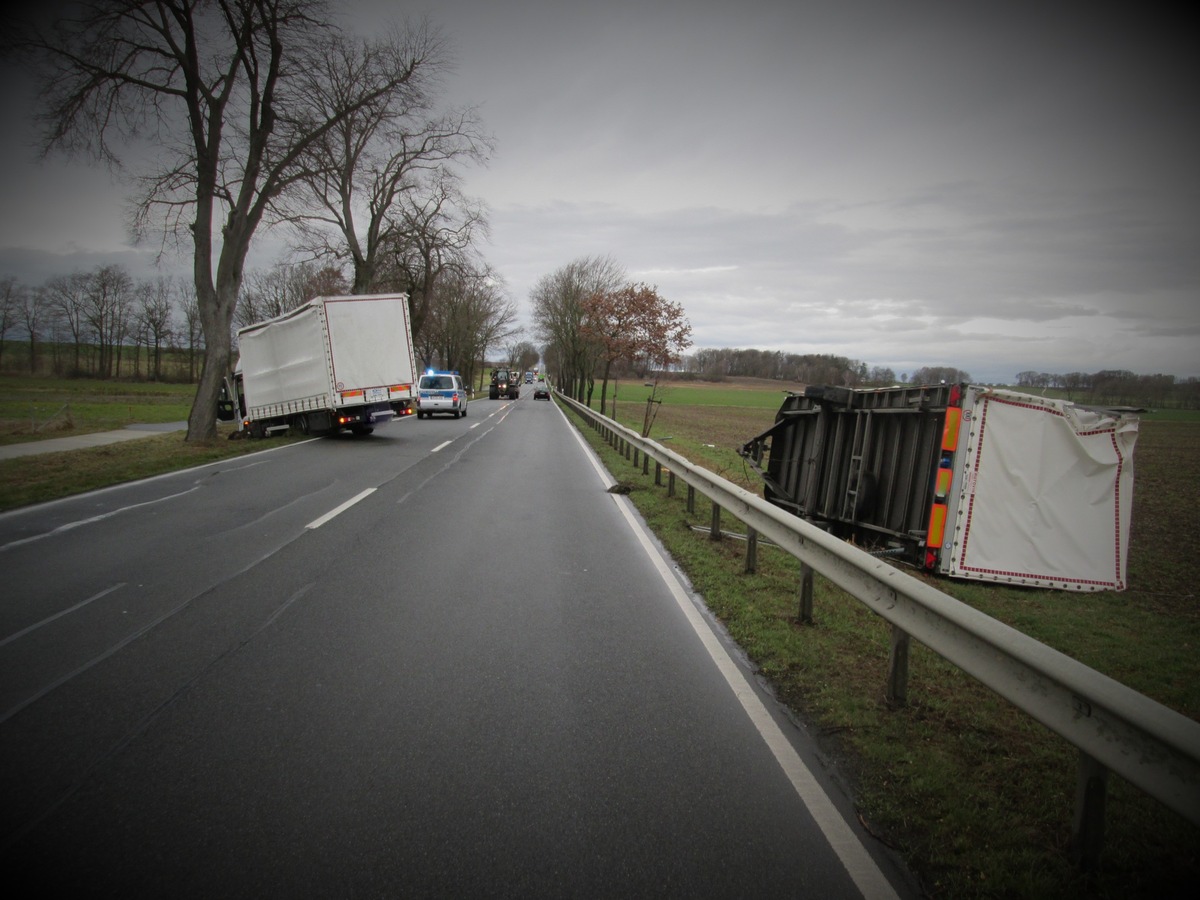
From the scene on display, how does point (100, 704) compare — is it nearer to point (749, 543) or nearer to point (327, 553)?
point (327, 553)

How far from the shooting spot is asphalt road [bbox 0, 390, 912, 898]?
7.41 ft

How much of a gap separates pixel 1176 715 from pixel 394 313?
17.6 meters

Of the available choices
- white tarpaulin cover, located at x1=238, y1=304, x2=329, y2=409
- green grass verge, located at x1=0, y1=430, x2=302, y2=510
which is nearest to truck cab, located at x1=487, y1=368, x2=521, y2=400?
white tarpaulin cover, located at x1=238, y1=304, x2=329, y2=409

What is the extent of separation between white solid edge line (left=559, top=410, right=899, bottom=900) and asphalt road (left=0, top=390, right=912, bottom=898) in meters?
0.01

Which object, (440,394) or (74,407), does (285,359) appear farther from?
(74,407)

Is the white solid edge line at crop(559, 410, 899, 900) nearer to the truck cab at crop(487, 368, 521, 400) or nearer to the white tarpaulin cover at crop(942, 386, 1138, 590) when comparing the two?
the white tarpaulin cover at crop(942, 386, 1138, 590)

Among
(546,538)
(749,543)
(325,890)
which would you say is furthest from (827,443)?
(325,890)

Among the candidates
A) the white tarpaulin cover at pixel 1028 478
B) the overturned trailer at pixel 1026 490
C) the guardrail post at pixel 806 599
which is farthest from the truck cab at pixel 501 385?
the guardrail post at pixel 806 599

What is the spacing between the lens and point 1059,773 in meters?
2.98

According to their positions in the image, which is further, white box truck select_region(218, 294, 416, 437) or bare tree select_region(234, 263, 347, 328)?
bare tree select_region(234, 263, 347, 328)

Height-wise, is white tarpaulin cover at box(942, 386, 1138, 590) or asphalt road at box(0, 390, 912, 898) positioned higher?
white tarpaulin cover at box(942, 386, 1138, 590)

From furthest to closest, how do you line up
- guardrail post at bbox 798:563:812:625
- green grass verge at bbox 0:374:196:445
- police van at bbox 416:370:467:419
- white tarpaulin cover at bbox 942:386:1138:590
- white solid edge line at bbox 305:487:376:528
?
1. police van at bbox 416:370:467:419
2. green grass verge at bbox 0:374:196:445
3. white solid edge line at bbox 305:487:376:528
4. white tarpaulin cover at bbox 942:386:1138:590
5. guardrail post at bbox 798:563:812:625

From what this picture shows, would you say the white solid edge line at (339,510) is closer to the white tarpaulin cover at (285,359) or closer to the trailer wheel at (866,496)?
the trailer wheel at (866,496)

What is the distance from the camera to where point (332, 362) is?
54.6ft
